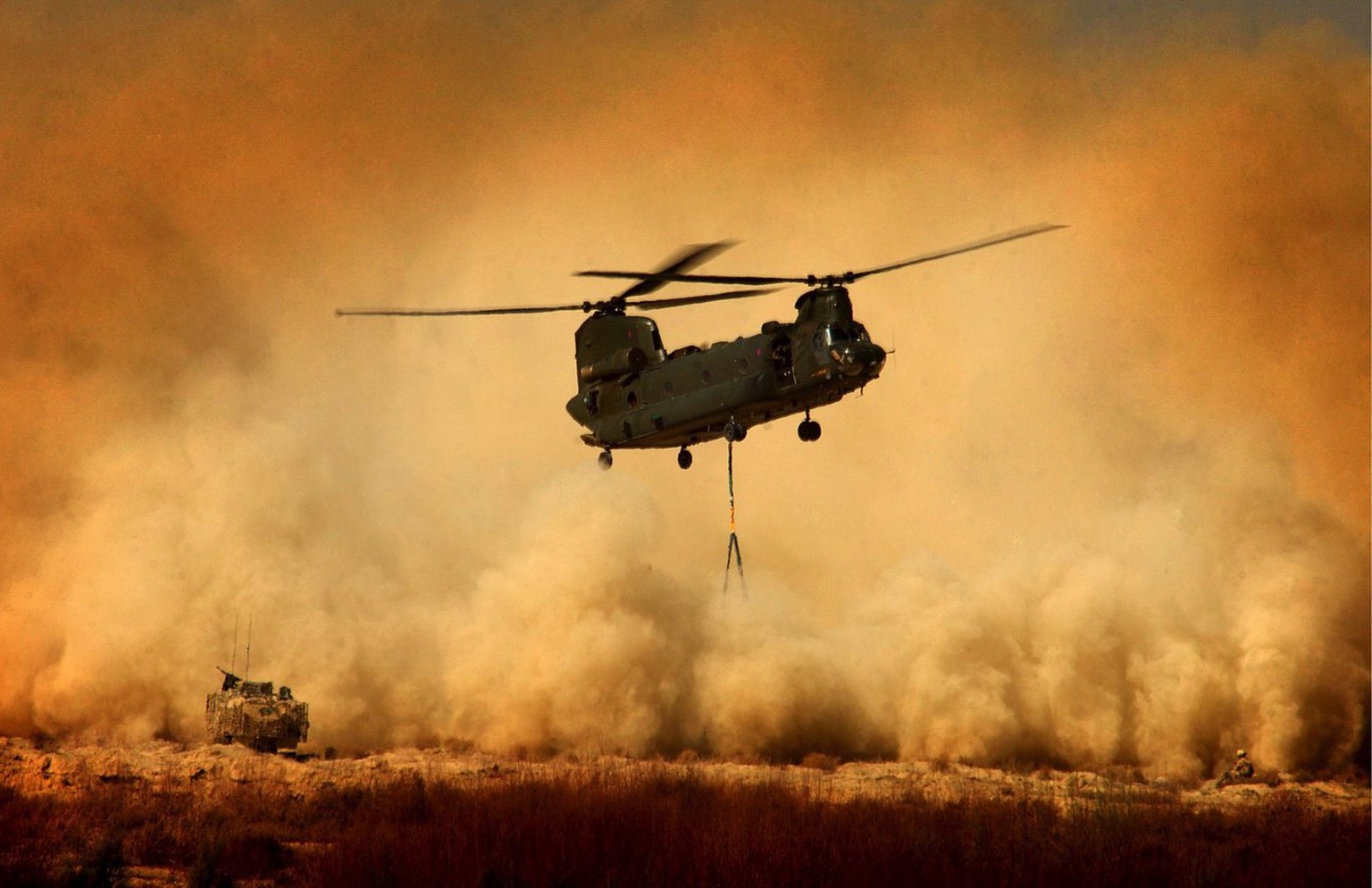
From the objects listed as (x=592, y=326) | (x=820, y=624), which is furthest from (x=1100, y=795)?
(x=820, y=624)

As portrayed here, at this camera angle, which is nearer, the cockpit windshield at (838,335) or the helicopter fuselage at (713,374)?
the cockpit windshield at (838,335)

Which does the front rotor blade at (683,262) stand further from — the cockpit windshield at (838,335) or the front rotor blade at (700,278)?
the cockpit windshield at (838,335)

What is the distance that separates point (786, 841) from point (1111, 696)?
2388cm

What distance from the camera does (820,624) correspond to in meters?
68.1

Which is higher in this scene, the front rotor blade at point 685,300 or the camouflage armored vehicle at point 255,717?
the front rotor blade at point 685,300

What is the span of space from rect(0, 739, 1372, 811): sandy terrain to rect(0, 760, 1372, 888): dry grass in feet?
2.41

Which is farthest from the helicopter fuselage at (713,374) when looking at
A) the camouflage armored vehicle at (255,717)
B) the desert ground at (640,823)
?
the camouflage armored vehicle at (255,717)

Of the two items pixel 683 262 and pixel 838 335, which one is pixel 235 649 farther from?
pixel 838 335

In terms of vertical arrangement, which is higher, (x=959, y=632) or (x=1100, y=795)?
(x=959, y=632)

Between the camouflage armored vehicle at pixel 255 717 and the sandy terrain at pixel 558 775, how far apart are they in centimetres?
68

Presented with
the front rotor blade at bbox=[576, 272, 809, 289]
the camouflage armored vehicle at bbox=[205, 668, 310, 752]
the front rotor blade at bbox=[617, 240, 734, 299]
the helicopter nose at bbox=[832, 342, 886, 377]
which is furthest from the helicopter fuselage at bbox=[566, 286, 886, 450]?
the camouflage armored vehicle at bbox=[205, 668, 310, 752]

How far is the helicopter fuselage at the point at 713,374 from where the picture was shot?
43.6 m

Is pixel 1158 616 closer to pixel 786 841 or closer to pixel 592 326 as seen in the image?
pixel 592 326

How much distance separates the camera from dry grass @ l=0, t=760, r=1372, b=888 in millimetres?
34250
